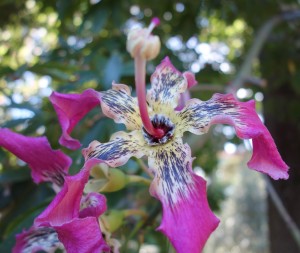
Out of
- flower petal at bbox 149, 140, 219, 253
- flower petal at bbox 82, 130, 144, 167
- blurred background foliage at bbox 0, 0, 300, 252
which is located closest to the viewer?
flower petal at bbox 149, 140, 219, 253

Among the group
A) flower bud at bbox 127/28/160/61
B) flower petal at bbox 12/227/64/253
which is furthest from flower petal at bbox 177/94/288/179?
flower petal at bbox 12/227/64/253

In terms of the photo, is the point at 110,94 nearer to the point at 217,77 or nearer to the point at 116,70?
the point at 116,70

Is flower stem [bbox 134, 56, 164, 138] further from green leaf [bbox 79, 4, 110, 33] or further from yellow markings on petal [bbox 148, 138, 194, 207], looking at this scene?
green leaf [bbox 79, 4, 110, 33]

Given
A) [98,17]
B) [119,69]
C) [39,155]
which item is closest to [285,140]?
[98,17]

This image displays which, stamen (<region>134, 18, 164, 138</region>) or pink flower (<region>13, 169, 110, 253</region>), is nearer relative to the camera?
pink flower (<region>13, 169, 110, 253</region>)

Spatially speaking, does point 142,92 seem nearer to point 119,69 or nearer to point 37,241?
point 37,241

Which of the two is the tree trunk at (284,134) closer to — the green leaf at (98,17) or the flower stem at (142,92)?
the green leaf at (98,17)
